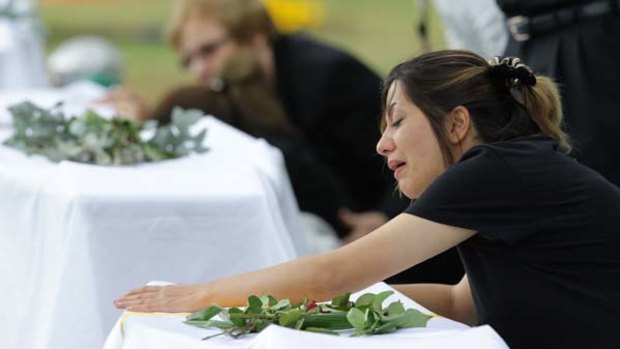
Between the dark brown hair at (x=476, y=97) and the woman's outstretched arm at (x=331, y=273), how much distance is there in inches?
8.8

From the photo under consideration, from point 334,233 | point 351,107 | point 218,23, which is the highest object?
point 218,23

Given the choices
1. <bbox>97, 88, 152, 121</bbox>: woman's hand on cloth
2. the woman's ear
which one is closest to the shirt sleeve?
the woman's ear

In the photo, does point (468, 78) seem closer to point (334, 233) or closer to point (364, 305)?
point (364, 305)

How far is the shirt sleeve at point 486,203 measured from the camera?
2475mm

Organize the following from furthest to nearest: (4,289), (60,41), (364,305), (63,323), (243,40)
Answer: (60,41) < (243,40) < (4,289) < (63,323) < (364,305)

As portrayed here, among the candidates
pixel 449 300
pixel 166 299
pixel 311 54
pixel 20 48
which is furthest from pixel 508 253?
pixel 20 48

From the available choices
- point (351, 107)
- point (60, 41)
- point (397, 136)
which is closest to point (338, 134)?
point (351, 107)

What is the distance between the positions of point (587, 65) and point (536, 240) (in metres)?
1.34

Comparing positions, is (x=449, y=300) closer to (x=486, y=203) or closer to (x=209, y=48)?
(x=486, y=203)

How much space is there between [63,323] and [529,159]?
1.10 meters

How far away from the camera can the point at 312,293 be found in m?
2.52

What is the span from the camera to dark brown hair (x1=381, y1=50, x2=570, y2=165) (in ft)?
8.70

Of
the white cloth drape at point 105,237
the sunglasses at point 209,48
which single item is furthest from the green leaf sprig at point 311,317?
the sunglasses at point 209,48

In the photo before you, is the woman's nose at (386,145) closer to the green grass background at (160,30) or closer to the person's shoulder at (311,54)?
the person's shoulder at (311,54)
